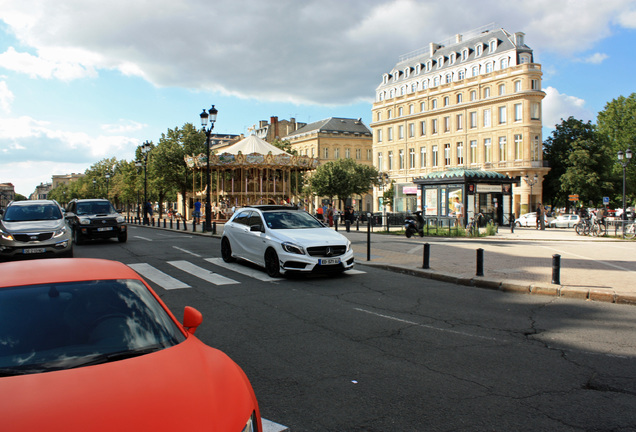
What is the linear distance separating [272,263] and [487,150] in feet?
167

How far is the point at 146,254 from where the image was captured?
15.0 metres

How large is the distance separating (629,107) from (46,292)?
7066 centimetres

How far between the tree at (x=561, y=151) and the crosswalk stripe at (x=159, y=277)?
183ft

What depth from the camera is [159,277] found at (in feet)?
34.9

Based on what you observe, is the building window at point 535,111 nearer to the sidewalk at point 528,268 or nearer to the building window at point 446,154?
the building window at point 446,154

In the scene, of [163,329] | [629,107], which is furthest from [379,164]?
[163,329]

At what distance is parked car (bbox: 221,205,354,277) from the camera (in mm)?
10234

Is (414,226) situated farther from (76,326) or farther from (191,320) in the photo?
(76,326)

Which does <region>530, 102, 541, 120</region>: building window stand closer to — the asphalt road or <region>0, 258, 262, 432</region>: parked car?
the asphalt road

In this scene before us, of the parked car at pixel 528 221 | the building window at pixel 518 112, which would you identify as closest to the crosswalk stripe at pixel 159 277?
the parked car at pixel 528 221

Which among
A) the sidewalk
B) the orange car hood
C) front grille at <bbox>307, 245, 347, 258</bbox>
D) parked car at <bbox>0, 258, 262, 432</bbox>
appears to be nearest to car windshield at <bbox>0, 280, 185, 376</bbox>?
parked car at <bbox>0, 258, 262, 432</bbox>

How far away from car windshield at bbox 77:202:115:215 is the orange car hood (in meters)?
18.0

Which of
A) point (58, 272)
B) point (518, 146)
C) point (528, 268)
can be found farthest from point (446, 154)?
point (58, 272)

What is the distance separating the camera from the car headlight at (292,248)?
10211 millimetres
